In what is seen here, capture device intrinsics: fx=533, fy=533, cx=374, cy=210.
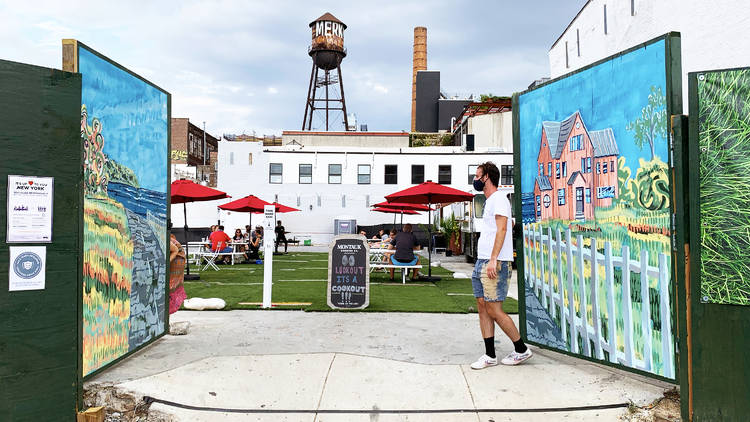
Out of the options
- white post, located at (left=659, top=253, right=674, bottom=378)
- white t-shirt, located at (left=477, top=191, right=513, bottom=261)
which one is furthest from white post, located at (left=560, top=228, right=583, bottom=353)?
white post, located at (left=659, top=253, right=674, bottom=378)

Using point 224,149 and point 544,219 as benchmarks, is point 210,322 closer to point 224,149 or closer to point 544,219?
point 544,219

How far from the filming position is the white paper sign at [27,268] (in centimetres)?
331

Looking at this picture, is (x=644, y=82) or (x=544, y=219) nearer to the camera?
(x=644, y=82)

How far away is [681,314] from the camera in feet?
12.0

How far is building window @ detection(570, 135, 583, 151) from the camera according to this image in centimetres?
481

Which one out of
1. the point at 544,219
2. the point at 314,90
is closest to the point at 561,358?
the point at 544,219

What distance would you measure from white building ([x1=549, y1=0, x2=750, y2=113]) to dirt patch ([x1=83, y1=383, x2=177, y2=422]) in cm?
1120

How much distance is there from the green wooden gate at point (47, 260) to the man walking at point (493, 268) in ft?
10.5

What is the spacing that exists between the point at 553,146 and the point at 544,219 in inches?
28.6

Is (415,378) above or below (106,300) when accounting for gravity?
below

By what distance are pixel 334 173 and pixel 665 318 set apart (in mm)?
30103

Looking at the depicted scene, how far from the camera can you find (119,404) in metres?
4.07

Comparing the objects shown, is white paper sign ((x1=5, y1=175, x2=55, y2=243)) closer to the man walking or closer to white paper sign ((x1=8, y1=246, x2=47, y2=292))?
white paper sign ((x1=8, y1=246, x2=47, y2=292))

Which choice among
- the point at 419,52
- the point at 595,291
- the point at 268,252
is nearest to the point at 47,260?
the point at 595,291
